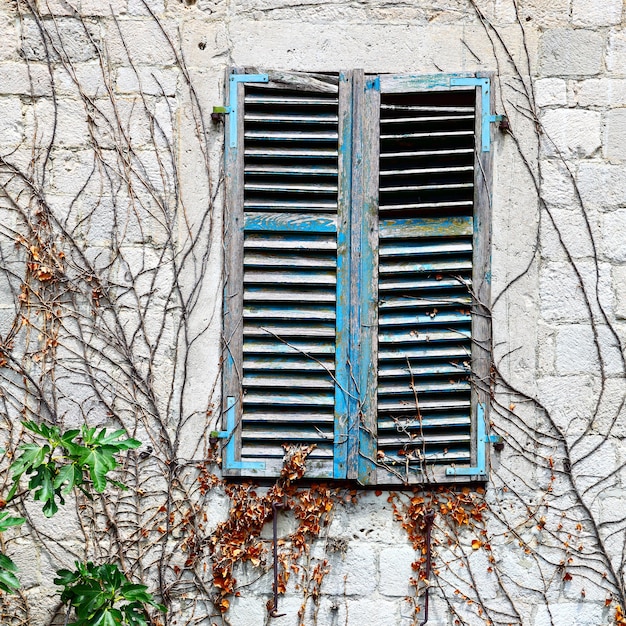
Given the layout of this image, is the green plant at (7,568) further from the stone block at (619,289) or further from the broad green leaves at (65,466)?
the stone block at (619,289)

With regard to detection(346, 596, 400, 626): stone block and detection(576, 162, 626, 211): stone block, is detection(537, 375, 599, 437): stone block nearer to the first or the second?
detection(576, 162, 626, 211): stone block

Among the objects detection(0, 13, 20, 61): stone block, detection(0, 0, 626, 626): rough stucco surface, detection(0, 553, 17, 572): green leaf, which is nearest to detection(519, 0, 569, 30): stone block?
detection(0, 0, 626, 626): rough stucco surface

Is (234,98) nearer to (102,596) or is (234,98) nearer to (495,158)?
(495,158)

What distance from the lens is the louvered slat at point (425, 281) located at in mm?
3285

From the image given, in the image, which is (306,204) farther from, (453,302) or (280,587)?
(280,587)

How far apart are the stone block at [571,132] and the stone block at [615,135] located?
4cm

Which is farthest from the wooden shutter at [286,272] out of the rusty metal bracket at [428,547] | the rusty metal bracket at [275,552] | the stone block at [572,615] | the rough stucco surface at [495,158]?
the stone block at [572,615]

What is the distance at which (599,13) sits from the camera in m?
3.37

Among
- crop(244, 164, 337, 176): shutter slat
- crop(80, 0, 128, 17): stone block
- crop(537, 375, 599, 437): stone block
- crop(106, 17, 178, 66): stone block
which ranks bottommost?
crop(537, 375, 599, 437): stone block

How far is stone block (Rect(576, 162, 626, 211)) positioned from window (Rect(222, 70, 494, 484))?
1.42ft

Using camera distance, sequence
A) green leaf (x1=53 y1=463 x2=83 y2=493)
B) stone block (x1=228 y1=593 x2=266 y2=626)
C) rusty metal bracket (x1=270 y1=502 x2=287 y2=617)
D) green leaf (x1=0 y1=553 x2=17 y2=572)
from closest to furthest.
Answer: green leaf (x1=53 y1=463 x2=83 y2=493) → green leaf (x1=0 y1=553 x2=17 y2=572) → rusty metal bracket (x1=270 y1=502 x2=287 y2=617) → stone block (x1=228 y1=593 x2=266 y2=626)

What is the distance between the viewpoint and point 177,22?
3.38 metres

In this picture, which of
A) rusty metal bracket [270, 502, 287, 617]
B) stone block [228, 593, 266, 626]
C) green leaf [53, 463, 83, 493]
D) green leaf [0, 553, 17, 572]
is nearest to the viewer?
green leaf [53, 463, 83, 493]

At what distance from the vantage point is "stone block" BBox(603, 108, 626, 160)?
11.0 feet
